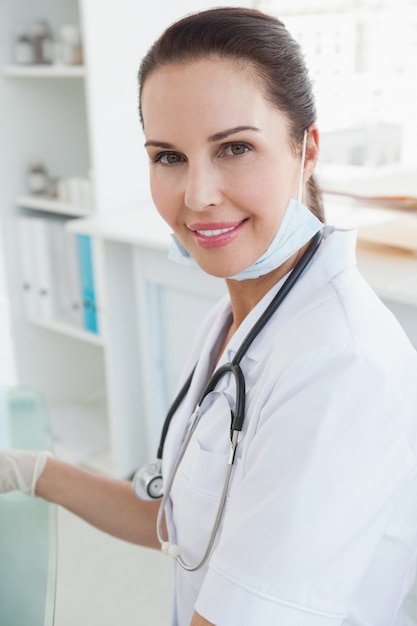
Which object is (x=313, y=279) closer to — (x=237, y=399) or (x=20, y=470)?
(x=237, y=399)

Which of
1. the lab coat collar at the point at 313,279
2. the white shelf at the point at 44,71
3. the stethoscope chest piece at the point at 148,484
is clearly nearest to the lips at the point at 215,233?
the lab coat collar at the point at 313,279

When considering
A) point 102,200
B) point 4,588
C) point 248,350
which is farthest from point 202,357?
point 102,200

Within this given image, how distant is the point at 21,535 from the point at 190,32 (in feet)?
2.59

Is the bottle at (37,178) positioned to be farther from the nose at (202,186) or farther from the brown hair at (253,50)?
the nose at (202,186)

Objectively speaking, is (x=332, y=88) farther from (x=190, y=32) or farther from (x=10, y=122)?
(x=190, y=32)

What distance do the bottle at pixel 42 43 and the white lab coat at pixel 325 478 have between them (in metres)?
1.69

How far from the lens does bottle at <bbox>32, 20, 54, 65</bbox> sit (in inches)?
90.2

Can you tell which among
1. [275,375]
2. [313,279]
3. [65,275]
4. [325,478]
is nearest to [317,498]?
[325,478]

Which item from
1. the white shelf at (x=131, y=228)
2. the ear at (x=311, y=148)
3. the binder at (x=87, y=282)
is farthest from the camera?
the binder at (x=87, y=282)

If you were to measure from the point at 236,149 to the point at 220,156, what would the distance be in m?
0.02

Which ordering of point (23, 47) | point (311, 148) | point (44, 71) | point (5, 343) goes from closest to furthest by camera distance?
point (311, 148), point (44, 71), point (23, 47), point (5, 343)

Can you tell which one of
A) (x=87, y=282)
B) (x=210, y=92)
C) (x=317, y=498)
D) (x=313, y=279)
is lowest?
(x=87, y=282)

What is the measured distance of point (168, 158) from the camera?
3.22ft

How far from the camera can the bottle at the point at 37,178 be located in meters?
2.42
